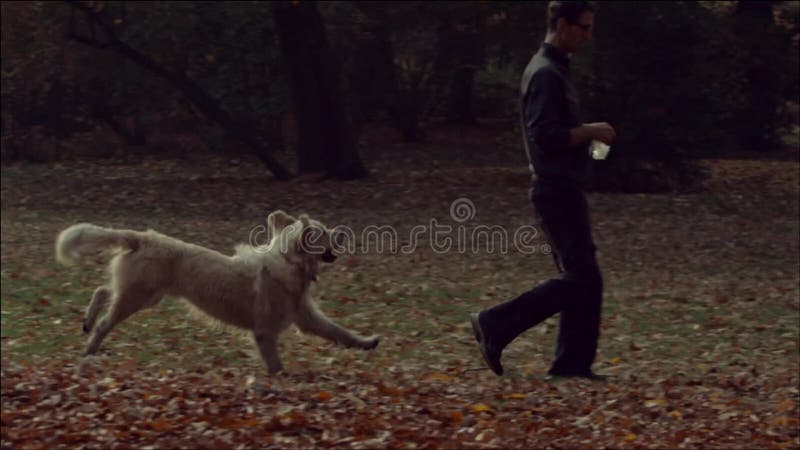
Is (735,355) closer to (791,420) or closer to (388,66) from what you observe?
(791,420)

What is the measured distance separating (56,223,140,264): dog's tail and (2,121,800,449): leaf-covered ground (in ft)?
2.50

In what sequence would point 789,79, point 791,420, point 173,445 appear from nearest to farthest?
1. point 173,445
2. point 791,420
3. point 789,79

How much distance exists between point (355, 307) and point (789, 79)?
20195mm

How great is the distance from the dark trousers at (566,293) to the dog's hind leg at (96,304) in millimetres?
2774

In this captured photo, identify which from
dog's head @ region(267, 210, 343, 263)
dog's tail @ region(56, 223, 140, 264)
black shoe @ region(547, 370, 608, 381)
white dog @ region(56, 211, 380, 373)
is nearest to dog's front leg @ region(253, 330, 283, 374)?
white dog @ region(56, 211, 380, 373)

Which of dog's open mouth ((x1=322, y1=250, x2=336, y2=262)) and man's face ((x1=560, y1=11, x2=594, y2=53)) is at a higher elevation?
man's face ((x1=560, y1=11, x2=594, y2=53))

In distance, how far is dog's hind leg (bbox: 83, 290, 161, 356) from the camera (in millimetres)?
9773

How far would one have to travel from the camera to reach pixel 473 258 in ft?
55.0

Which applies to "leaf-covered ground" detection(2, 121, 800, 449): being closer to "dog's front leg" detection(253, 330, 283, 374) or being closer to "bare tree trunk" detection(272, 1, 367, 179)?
"dog's front leg" detection(253, 330, 283, 374)

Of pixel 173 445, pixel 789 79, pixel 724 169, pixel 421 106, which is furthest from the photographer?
pixel 421 106

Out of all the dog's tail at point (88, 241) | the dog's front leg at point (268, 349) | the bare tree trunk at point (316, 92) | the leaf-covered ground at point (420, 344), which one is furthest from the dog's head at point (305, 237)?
the bare tree trunk at point (316, 92)

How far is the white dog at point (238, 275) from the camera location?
948 centimetres

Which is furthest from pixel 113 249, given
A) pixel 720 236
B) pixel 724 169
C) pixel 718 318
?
pixel 724 169

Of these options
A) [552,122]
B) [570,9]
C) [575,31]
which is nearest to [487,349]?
[552,122]
